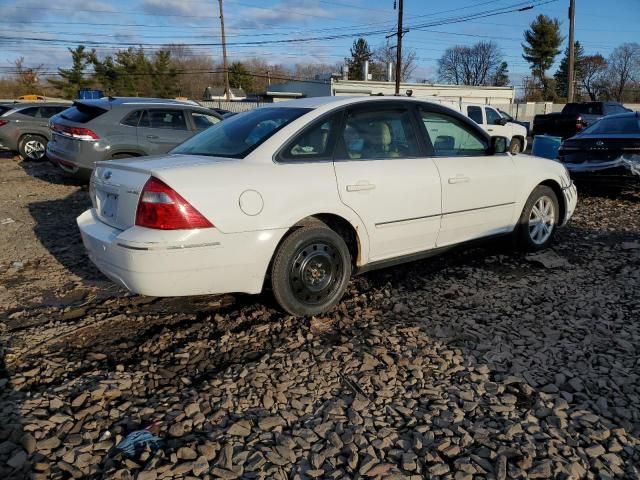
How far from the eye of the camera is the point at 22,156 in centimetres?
1416

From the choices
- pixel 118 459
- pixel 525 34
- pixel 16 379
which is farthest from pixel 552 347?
pixel 525 34

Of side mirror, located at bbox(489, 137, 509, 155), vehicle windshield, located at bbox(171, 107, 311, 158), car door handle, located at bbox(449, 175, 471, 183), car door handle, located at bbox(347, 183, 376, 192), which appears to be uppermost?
vehicle windshield, located at bbox(171, 107, 311, 158)

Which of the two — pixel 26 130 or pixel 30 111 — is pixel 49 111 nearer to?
pixel 30 111

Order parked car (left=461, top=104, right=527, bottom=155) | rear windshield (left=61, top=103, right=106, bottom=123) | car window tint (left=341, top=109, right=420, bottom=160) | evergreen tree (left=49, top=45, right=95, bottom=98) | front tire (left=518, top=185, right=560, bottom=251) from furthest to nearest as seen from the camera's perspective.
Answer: evergreen tree (left=49, top=45, right=95, bottom=98)
parked car (left=461, top=104, right=527, bottom=155)
rear windshield (left=61, top=103, right=106, bottom=123)
front tire (left=518, top=185, right=560, bottom=251)
car window tint (left=341, top=109, right=420, bottom=160)

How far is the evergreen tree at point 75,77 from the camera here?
59688 millimetres

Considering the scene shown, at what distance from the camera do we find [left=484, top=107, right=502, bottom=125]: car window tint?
1698cm

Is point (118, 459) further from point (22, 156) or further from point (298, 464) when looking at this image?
point (22, 156)

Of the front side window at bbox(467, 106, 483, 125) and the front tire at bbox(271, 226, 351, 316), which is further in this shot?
the front side window at bbox(467, 106, 483, 125)

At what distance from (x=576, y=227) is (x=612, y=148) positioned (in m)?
2.46

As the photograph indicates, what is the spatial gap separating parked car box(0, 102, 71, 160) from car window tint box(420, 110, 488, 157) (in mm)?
12167

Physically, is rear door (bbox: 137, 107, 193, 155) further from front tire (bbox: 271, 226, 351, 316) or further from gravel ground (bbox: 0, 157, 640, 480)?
front tire (bbox: 271, 226, 351, 316)

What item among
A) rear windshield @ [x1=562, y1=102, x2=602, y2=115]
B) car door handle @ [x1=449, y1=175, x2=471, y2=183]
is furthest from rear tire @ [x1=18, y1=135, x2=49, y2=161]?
rear windshield @ [x1=562, y1=102, x2=602, y2=115]

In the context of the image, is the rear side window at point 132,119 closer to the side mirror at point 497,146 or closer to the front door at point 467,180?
the front door at point 467,180

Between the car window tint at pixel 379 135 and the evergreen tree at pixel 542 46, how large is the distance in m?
71.8
